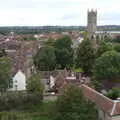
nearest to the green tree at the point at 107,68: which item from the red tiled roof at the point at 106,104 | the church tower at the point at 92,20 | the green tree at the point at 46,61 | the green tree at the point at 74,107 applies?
the red tiled roof at the point at 106,104

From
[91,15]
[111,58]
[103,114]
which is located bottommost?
[103,114]

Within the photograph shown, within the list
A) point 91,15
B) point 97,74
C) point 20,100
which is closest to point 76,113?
point 20,100

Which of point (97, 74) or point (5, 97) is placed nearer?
point (5, 97)

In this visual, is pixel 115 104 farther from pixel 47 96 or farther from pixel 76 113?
pixel 47 96

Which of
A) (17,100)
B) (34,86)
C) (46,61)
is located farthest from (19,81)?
(46,61)

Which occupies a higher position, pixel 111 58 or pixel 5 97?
pixel 111 58

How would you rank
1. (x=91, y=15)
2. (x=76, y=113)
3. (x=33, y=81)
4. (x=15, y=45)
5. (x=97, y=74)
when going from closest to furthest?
(x=76, y=113) → (x=33, y=81) → (x=97, y=74) → (x=15, y=45) → (x=91, y=15)

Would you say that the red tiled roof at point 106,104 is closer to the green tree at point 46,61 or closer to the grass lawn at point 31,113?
the grass lawn at point 31,113
